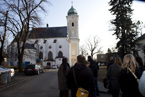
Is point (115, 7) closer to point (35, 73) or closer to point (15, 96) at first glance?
point (35, 73)

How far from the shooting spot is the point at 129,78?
12.6 feet

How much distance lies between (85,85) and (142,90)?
1.45 meters

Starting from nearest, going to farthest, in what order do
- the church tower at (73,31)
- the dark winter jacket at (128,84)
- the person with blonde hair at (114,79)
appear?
the dark winter jacket at (128,84) < the person with blonde hair at (114,79) < the church tower at (73,31)

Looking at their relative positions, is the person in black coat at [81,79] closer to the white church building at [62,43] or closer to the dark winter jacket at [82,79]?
the dark winter jacket at [82,79]

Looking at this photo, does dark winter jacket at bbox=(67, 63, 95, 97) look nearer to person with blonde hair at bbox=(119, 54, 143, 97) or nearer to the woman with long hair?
person with blonde hair at bbox=(119, 54, 143, 97)

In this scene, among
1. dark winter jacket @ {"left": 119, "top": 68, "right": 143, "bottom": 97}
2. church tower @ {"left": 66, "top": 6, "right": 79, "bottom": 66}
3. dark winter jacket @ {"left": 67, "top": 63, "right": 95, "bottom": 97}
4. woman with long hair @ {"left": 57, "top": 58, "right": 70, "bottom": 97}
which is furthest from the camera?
church tower @ {"left": 66, "top": 6, "right": 79, "bottom": 66}

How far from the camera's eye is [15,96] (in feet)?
27.5

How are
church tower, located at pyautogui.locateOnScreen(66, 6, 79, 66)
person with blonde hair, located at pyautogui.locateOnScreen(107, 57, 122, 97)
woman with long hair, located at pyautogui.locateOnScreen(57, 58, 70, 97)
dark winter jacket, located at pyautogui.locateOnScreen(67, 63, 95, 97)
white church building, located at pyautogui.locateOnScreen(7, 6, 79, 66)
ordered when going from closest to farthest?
dark winter jacket, located at pyautogui.locateOnScreen(67, 63, 95, 97), woman with long hair, located at pyautogui.locateOnScreen(57, 58, 70, 97), person with blonde hair, located at pyautogui.locateOnScreen(107, 57, 122, 97), white church building, located at pyautogui.locateOnScreen(7, 6, 79, 66), church tower, located at pyautogui.locateOnScreen(66, 6, 79, 66)

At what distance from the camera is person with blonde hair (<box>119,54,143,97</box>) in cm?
380

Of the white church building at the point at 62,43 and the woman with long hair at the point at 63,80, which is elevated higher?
the white church building at the point at 62,43

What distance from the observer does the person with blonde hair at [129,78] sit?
3.80 meters

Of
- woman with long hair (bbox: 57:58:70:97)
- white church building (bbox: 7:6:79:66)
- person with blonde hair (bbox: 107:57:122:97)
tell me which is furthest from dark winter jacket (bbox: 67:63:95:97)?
white church building (bbox: 7:6:79:66)

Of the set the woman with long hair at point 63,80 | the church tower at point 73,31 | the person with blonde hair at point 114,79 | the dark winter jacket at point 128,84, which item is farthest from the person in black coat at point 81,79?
the church tower at point 73,31

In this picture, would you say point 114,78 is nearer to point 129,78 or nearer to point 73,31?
point 129,78
